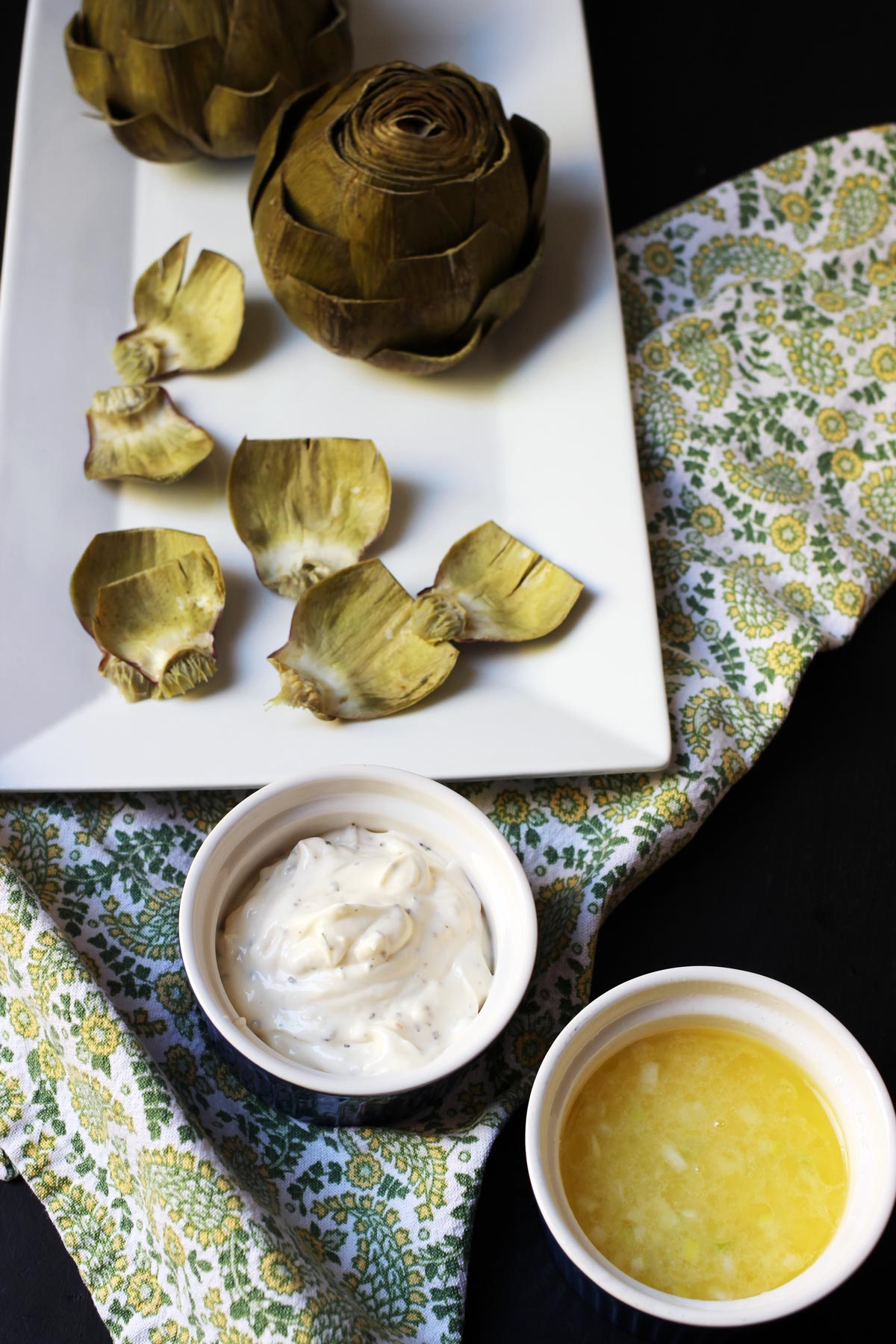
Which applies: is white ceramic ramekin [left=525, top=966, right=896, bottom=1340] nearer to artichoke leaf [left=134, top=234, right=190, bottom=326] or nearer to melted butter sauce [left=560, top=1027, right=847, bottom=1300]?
melted butter sauce [left=560, top=1027, right=847, bottom=1300]

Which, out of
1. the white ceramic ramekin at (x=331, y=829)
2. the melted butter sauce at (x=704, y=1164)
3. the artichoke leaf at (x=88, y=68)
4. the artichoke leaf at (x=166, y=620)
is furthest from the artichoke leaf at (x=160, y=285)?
the melted butter sauce at (x=704, y=1164)

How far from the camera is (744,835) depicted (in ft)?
3.37

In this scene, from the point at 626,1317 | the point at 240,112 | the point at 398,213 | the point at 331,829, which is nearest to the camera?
the point at 626,1317

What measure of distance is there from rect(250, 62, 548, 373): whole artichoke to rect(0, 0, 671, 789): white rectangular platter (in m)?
0.06

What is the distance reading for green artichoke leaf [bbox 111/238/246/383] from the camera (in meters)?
1.11

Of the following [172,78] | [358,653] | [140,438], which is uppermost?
[172,78]

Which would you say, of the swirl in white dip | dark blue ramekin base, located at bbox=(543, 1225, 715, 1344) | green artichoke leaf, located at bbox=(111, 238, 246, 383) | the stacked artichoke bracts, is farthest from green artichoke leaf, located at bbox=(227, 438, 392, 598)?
dark blue ramekin base, located at bbox=(543, 1225, 715, 1344)

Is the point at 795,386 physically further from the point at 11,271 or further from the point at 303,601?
the point at 11,271

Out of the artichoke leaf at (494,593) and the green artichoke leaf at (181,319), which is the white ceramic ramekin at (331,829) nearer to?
the artichoke leaf at (494,593)

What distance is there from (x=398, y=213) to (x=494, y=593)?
282 millimetres

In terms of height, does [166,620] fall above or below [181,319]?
below

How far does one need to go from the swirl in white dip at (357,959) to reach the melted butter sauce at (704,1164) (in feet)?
0.34

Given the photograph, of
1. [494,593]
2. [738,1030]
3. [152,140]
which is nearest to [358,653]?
[494,593]

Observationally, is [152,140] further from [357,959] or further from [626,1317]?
[626,1317]
